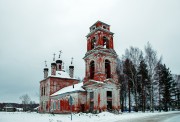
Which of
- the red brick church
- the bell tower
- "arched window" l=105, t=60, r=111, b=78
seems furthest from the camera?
"arched window" l=105, t=60, r=111, b=78

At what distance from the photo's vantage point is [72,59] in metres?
49.0

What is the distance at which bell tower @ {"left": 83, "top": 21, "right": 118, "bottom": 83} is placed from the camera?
31.5 m

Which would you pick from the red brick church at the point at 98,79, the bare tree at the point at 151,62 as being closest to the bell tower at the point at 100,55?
the red brick church at the point at 98,79

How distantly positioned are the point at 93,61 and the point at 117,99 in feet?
24.2

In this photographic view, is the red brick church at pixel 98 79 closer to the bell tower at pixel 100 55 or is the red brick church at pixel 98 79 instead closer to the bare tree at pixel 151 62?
the bell tower at pixel 100 55

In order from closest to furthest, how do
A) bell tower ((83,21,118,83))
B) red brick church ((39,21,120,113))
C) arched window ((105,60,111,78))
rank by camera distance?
red brick church ((39,21,120,113)), bell tower ((83,21,118,83)), arched window ((105,60,111,78))

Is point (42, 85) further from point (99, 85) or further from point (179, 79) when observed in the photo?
point (179, 79)

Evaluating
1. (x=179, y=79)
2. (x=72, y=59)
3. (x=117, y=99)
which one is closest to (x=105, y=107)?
(x=117, y=99)

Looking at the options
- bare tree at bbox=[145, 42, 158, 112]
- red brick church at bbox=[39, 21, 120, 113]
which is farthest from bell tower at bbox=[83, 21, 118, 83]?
bare tree at bbox=[145, 42, 158, 112]

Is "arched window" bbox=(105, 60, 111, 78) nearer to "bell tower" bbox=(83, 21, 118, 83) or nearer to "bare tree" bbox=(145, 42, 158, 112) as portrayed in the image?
"bell tower" bbox=(83, 21, 118, 83)

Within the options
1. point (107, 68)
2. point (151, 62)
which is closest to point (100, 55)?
point (107, 68)

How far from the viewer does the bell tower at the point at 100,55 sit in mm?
31547

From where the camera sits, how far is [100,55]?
104 ft

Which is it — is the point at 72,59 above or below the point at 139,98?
above
